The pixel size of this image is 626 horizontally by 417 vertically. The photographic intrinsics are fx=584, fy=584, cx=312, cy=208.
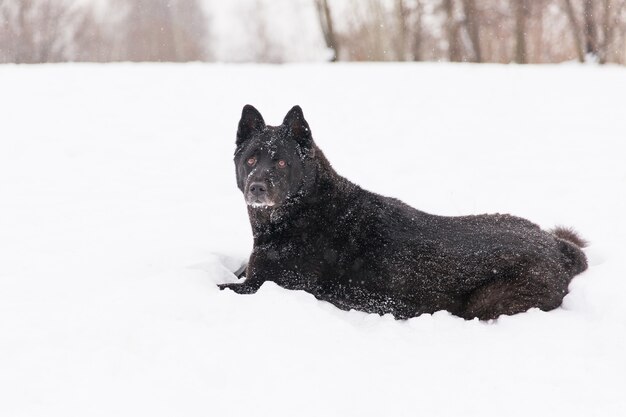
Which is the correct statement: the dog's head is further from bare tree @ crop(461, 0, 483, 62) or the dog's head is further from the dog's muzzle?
bare tree @ crop(461, 0, 483, 62)

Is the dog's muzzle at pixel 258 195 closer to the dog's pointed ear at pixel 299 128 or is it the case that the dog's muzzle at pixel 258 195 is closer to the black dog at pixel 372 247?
the black dog at pixel 372 247

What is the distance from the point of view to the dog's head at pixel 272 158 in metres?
4.92

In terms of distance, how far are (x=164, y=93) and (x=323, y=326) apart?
9.98 meters

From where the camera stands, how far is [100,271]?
4.80 meters

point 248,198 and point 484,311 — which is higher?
point 248,198

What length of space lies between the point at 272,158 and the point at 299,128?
41 cm

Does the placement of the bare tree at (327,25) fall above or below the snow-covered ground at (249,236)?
above

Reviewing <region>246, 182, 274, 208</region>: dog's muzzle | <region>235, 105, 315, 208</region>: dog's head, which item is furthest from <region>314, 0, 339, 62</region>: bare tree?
<region>246, 182, 274, 208</region>: dog's muzzle

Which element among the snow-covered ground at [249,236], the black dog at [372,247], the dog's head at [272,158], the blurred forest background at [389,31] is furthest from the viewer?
the blurred forest background at [389,31]

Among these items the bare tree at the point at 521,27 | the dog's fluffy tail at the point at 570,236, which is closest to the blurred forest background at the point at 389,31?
the bare tree at the point at 521,27

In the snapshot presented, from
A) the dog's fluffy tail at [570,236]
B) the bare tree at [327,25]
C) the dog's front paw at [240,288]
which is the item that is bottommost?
the dog's fluffy tail at [570,236]

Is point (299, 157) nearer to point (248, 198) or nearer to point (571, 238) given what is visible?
point (248, 198)

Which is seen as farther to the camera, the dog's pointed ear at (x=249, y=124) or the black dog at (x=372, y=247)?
the dog's pointed ear at (x=249, y=124)

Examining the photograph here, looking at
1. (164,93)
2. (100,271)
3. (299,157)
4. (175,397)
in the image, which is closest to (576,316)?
(299,157)
